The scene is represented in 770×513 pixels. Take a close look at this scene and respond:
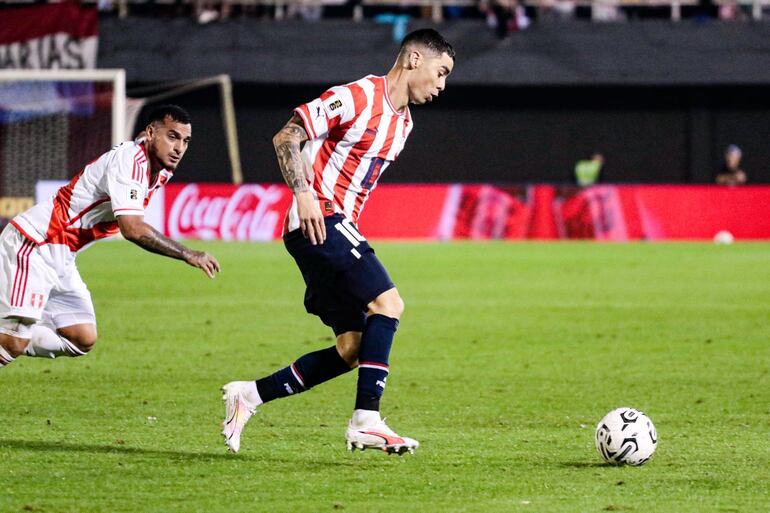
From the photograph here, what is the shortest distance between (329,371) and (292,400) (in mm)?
2513

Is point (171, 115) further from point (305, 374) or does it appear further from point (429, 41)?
point (305, 374)

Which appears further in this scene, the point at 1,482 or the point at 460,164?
the point at 460,164

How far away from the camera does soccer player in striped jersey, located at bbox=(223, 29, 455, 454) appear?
6.95 m

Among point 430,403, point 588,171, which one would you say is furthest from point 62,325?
point 588,171

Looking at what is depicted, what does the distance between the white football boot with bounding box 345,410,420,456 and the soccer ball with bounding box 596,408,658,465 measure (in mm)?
1047

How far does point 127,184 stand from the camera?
291 inches

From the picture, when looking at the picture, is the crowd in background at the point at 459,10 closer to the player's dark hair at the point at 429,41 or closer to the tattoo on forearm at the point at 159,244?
the player's dark hair at the point at 429,41

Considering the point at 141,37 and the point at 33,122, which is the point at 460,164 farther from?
the point at 33,122

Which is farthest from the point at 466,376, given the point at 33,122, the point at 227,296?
the point at 33,122

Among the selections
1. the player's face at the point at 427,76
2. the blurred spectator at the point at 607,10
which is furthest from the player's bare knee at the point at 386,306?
the blurred spectator at the point at 607,10

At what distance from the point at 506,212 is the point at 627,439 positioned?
22352 millimetres

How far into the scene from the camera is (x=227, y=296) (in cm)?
1792

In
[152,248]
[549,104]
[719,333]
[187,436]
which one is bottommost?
[549,104]

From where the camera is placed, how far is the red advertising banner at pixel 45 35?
2819 cm
